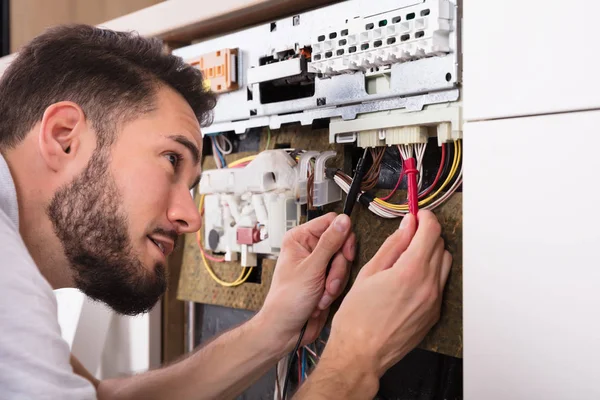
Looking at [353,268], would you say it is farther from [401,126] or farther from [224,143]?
[224,143]

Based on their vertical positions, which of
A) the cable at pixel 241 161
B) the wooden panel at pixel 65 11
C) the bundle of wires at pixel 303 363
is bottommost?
the bundle of wires at pixel 303 363

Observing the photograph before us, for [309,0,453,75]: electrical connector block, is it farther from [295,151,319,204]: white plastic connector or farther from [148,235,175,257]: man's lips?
[148,235,175,257]: man's lips

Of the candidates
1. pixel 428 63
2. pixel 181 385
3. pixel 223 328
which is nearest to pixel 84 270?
pixel 181 385

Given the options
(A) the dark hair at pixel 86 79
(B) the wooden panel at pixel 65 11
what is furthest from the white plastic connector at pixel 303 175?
(B) the wooden panel at pixel 65 11

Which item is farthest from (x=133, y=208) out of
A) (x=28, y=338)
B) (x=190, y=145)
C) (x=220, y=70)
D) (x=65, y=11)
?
(x=65, y=11)

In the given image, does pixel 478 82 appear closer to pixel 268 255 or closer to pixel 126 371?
pixel 268 255

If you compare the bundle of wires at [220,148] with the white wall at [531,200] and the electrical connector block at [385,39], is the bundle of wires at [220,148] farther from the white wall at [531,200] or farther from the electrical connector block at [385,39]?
the white wall at [531,200]

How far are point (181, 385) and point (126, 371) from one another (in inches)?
12.1

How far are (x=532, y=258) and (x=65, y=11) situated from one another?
63.2 inches

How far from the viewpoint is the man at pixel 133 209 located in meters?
0.79

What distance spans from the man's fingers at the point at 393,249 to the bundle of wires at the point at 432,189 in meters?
0.05

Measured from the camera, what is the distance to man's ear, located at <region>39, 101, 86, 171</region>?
788 mm

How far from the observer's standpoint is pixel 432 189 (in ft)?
2.83

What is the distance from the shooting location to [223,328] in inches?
47.6
